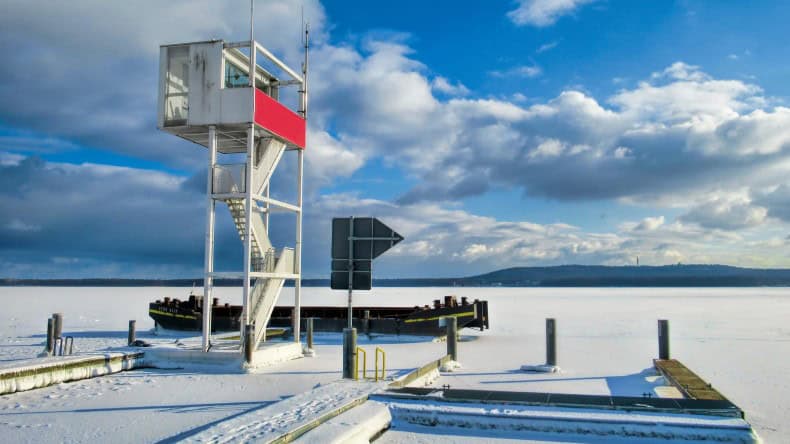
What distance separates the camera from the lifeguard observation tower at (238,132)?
16.1 m

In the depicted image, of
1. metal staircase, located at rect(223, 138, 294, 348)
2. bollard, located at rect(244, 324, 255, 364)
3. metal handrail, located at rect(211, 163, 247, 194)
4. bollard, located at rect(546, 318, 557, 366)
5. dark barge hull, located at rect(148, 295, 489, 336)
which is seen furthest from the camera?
dark barge hull, located at rect(148, 295, 489, 336)

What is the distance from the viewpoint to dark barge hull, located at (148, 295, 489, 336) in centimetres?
2588

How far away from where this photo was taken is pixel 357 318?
27.1 metres

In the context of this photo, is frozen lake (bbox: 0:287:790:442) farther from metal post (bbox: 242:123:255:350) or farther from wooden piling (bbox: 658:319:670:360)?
metal post (bbox: 242:123:255:350)

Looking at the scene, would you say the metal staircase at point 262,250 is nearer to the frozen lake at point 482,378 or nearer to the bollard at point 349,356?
the frozen lake at point 482,378

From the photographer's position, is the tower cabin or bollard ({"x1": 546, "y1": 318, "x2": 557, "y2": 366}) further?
the tower cabin

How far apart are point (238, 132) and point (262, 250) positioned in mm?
3267

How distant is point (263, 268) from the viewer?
17.3 m

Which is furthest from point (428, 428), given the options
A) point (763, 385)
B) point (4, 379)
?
point (763, 385)

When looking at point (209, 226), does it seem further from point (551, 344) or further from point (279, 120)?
point (551, 344)

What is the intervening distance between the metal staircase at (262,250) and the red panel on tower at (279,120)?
1.40 ft

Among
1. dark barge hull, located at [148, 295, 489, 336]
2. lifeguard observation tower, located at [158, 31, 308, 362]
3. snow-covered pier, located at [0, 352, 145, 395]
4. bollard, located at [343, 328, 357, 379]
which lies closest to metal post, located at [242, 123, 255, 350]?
lifeguard observation tower, located at [158, 31, 308, 362]

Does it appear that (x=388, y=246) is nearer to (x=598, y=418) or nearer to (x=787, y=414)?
(x=598, y=418)

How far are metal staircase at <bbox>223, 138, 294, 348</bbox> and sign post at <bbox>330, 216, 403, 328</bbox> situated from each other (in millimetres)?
3277
